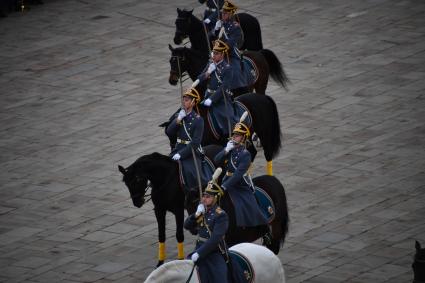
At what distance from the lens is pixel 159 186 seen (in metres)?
18.7

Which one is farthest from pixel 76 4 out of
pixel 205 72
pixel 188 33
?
pixel 205 72

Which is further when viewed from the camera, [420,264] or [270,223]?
[270,223]

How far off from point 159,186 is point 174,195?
0.34m

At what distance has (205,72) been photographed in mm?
22266

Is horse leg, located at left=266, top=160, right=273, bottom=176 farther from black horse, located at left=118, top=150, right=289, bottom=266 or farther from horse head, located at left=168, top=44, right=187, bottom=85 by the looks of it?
black horse, located at left=118, top=150, right=289, bottom=266

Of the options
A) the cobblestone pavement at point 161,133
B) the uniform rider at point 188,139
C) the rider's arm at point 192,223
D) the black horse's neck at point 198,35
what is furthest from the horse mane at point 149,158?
the black horse's neck at point 198,35

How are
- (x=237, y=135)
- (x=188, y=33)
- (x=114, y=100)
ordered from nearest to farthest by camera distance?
(x=237, y=135)
(x=188, y=33)
(x=114, y=100)

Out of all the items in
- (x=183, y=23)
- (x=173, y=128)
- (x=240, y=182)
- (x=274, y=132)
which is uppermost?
(x=183, y=23)

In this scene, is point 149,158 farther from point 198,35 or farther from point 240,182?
point 198,35

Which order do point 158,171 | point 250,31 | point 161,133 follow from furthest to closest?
point 250,31, point 161,133, point 158,171

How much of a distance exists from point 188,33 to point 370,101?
192 inches

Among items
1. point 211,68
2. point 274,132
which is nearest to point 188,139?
point 211,68

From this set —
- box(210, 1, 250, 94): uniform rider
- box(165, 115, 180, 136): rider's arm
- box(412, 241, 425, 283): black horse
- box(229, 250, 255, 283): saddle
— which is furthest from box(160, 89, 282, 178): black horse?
box(412, 241, 425, 283): black horse

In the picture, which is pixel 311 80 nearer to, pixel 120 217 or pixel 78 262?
pixel 120 217
